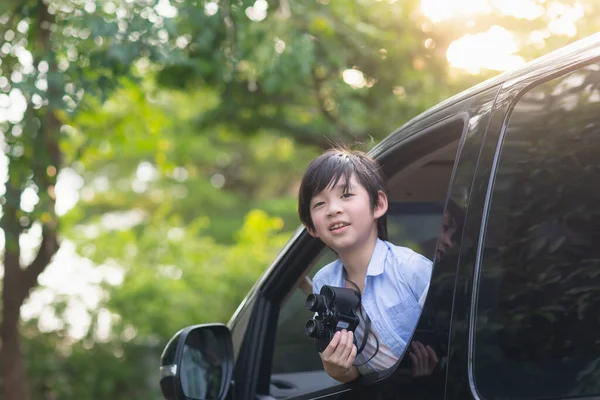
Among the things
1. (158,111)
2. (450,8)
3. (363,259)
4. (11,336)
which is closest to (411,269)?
(363,259)

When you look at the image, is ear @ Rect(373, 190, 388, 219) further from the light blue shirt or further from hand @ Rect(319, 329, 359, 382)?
hand @ Rect(319, 329, 359, 382)

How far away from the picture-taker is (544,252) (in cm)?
198

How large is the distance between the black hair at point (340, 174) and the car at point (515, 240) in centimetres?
11

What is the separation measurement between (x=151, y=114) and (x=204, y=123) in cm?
77

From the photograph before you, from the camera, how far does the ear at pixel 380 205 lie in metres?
2.13

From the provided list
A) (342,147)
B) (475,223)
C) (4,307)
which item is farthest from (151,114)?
(475,223)

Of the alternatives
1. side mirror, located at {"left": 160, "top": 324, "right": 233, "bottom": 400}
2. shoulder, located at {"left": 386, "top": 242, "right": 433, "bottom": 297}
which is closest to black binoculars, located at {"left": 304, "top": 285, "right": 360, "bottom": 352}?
shoulder, located at {"left": 386, "top": 242, "right": 433, "bottom": 297}

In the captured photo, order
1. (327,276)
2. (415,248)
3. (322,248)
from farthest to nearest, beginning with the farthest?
1. (415,248)
2. (322,248)
3. (327,276)

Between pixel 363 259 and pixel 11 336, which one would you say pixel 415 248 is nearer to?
pixel 363 259

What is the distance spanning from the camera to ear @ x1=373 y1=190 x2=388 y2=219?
83.9 inches

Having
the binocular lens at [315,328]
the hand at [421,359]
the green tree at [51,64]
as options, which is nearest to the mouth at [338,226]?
the binocular lens at [315,328]

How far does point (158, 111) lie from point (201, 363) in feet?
24.2

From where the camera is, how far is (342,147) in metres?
2.32

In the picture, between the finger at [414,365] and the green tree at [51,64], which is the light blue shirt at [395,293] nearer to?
the finger at [414,365]
